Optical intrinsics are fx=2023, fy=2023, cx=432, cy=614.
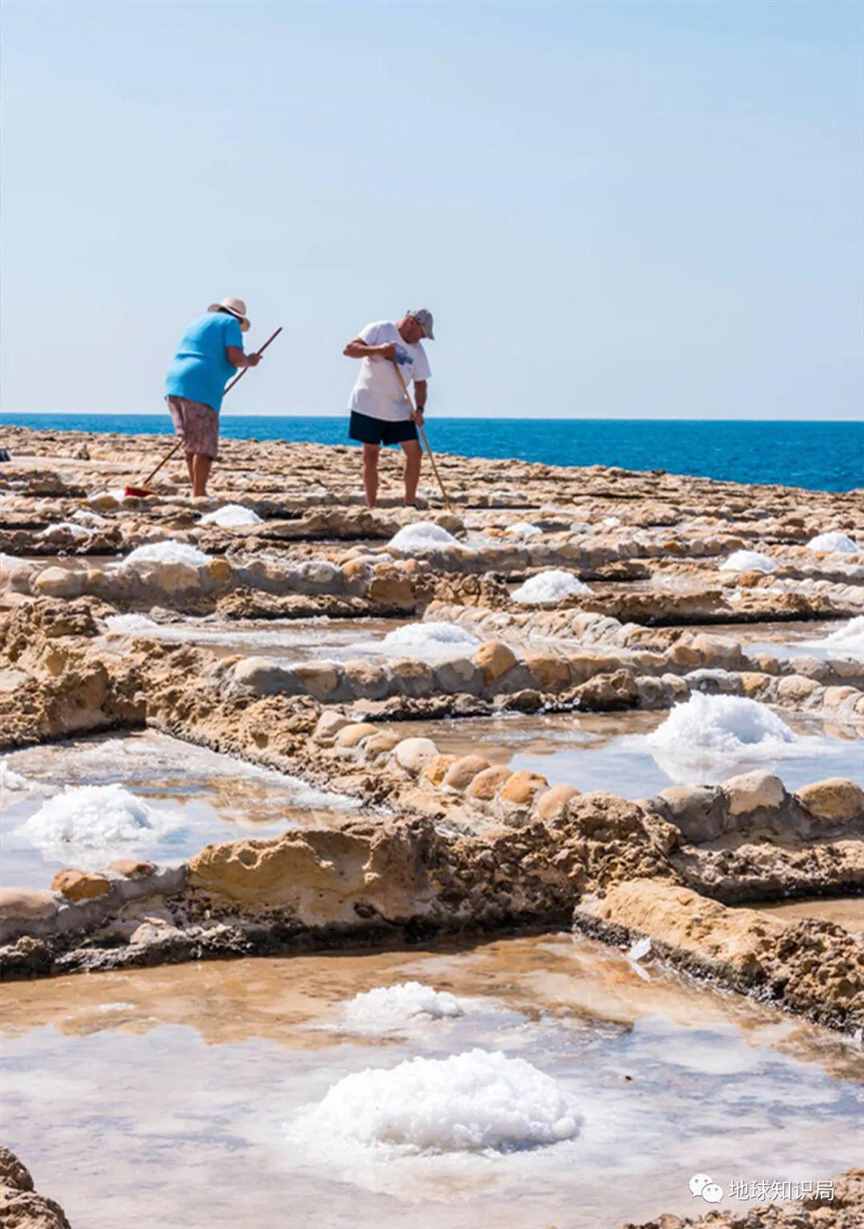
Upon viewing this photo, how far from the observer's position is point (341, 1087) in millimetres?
2873

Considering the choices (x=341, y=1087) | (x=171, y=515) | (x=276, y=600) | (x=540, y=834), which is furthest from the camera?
(x=171, y=515)

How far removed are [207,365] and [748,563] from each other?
12.7 feet

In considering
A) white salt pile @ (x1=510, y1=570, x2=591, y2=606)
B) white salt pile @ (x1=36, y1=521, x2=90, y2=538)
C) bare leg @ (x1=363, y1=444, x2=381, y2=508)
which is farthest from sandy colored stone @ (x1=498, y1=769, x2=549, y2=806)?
bare leg @ (x1=363, y1=444, x2=381, y2=508)

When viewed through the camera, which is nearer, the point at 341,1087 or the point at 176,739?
the point at 341,1087

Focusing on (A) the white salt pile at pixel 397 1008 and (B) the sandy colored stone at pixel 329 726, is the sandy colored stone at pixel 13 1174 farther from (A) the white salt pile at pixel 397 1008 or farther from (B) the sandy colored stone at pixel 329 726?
(B) the sandy colored stone at pixel 329 726

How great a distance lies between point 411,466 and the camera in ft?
46.0

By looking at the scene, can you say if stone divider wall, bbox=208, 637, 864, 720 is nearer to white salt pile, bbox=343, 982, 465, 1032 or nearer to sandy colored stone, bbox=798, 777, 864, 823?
sandy colored stone, bbox=798, 777, 864, 823

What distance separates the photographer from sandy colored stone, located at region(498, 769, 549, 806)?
4750mm

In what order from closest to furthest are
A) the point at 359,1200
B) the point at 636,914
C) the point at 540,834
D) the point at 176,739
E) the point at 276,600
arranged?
the point at 359,1200, the point at 636,914, the point at 540,834, the point at 176,739, the point at 276,600

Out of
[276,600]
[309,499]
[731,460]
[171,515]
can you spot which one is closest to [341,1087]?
[276,600]

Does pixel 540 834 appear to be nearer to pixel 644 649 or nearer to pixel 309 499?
pixel 644 649

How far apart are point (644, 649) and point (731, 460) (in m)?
66.4

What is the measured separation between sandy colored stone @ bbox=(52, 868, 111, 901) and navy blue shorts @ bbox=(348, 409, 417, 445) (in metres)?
9.41

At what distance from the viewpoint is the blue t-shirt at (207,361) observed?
13.2 m
